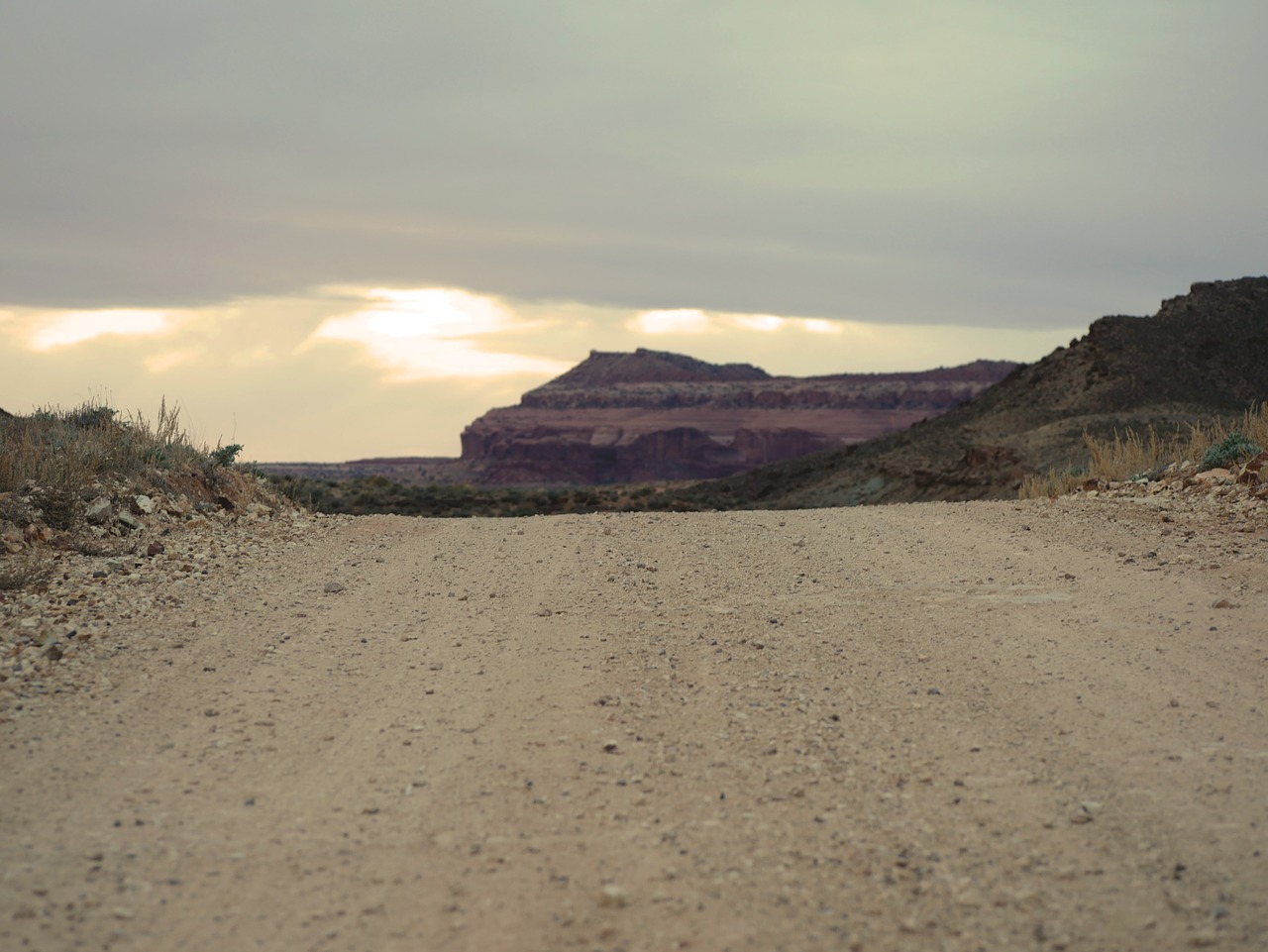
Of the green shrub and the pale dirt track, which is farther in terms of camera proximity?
the green shrub

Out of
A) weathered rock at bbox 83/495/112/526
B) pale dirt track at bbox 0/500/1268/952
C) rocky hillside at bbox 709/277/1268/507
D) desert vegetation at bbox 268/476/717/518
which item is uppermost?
rocky hillside at bbox 709/277/1268/507

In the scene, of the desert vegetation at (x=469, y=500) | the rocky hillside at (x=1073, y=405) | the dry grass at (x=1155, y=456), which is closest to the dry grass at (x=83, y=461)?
the dry grass at (x=1155, y=456)

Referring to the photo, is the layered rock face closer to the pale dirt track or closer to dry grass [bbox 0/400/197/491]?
dry grass [bbox 0/400/197/491]

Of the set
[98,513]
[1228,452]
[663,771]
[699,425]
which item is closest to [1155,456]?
[1228,452]

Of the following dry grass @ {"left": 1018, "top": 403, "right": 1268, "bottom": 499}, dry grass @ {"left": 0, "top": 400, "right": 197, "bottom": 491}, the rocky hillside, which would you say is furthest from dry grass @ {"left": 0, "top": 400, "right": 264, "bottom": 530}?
the rocky hillside

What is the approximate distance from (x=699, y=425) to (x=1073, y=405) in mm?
87970

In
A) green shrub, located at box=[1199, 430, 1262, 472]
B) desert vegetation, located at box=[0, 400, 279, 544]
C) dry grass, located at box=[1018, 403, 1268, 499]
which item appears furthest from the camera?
dry grass, located at box=[1018, 403, 1268, 499]

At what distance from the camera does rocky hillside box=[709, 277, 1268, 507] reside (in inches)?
1620

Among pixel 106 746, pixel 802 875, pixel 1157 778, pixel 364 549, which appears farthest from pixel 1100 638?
pixel 364 549

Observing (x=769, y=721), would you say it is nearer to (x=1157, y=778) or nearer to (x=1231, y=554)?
(x=1157, y=778)

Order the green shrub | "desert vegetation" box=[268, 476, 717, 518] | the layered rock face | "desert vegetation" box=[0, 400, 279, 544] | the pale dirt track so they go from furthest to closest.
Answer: the layered rock face, "desert vegetation" box=[268, 476, 717, 518], the green shrub, "desert vegetation" box=[0, 400, 279, 544], the pale dirt track

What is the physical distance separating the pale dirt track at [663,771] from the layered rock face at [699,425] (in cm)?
11531

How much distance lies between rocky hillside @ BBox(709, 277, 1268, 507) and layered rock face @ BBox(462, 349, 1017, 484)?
64.3 metres

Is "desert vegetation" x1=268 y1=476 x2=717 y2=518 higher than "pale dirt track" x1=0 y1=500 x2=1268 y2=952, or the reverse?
"desert vegetation" x1=268 y1=476 x2=717 y2=518
